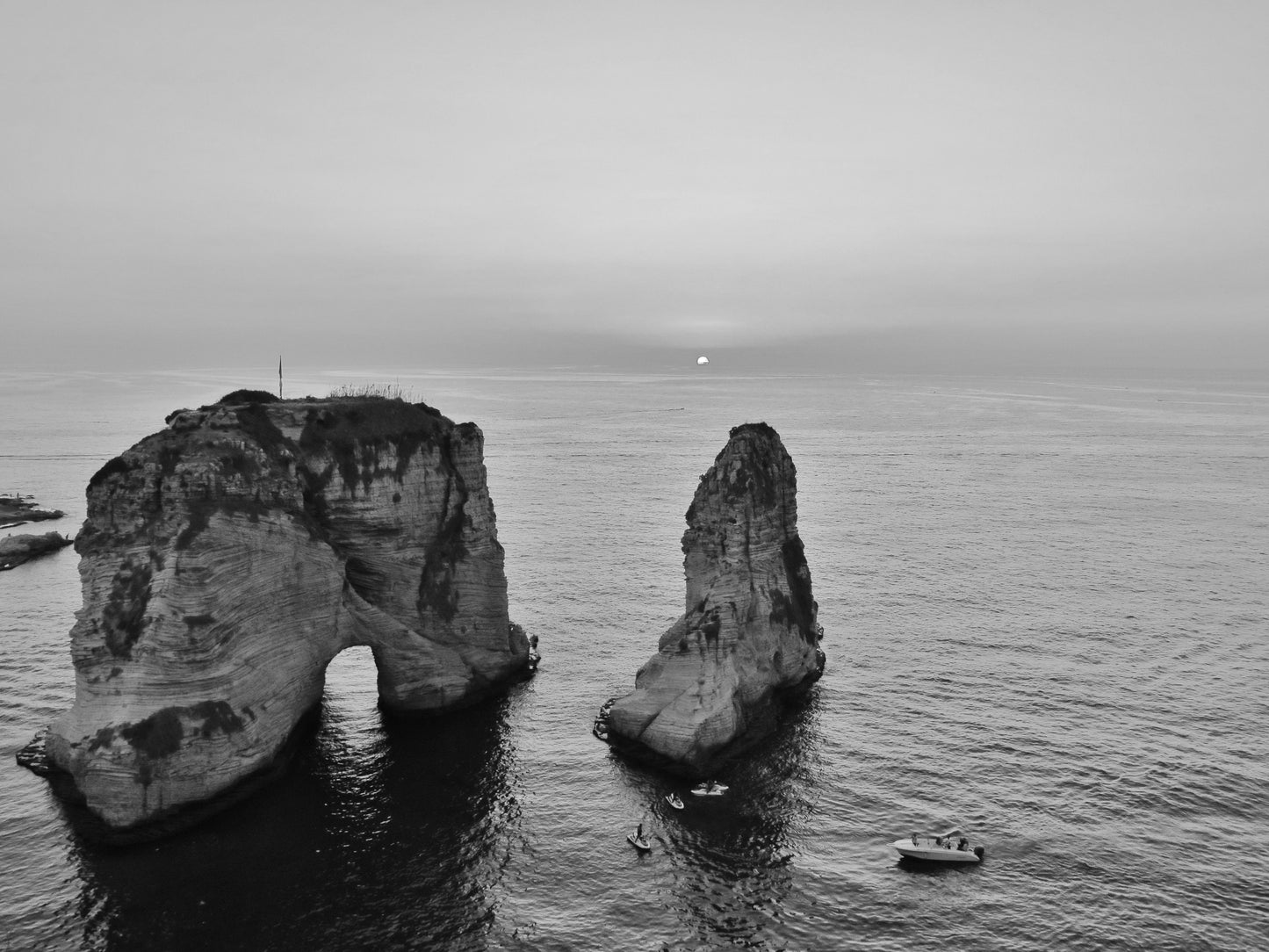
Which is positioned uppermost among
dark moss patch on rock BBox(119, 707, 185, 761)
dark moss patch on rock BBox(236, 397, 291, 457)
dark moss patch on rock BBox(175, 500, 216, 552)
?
dark moss patch on rock BBox(236, 397, 291, 457)

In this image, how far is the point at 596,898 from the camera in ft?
118

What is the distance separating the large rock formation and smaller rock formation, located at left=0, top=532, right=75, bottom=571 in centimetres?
7320

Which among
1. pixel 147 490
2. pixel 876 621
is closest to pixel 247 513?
pixel 147 490

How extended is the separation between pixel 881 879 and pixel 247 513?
36498 millimetres

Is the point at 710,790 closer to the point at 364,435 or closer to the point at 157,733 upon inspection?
the point at 157,733

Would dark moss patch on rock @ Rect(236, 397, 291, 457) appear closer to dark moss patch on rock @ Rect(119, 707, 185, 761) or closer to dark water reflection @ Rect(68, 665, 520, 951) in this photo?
dark moss patch on rock @ Rect(119, 707, 185, 761)

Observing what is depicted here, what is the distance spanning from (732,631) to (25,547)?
82.9 m

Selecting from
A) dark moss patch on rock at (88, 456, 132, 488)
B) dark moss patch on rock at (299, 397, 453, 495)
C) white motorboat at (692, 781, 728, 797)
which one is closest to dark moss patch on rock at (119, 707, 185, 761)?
dark moss patch on rock at (88, 456, 132, 488)

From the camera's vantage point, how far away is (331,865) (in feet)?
124

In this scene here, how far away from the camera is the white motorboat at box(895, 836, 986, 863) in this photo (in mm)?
38281

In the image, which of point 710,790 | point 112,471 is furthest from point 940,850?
point 112,471

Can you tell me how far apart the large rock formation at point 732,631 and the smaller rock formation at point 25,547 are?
73196 mm

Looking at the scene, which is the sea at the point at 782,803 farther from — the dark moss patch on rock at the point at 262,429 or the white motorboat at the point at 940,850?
the dark moss patch on rock at the point at 262,429

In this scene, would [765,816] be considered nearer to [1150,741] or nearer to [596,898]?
[596,898]
